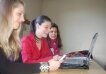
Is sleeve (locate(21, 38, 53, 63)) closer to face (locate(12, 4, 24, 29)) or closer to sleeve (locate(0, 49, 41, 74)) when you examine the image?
sleeve (locate(0, 49, 41, 74))

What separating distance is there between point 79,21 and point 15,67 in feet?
10.1

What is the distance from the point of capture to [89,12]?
4293mm

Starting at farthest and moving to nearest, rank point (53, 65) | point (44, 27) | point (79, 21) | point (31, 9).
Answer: point (79, 21), point (31, 9), point (44, 27), point (53, 65)

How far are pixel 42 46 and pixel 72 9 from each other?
2.20 m

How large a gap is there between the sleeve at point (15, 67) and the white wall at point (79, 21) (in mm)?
2872

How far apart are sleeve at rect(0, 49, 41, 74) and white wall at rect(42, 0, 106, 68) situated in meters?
2.87

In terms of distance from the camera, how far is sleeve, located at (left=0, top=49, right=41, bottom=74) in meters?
1.26

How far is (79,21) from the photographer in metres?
→ 4.32

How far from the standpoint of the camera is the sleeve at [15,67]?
4.14 ft

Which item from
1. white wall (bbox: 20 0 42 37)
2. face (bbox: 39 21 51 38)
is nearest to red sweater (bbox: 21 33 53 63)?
face (bbox: 39 21 51 38)

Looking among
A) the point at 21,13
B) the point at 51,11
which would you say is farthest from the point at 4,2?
the point at 51,11

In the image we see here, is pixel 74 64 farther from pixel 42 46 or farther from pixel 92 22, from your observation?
pixel 92 22

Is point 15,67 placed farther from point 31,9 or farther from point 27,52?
point 31,9

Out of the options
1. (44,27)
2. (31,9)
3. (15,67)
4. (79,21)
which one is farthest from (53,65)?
(79,21)
